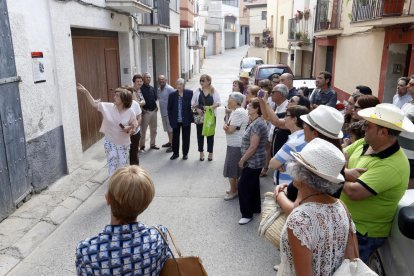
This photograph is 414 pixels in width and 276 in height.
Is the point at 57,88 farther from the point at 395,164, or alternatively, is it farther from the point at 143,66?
the point at 143,66

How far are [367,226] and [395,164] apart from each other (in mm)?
521

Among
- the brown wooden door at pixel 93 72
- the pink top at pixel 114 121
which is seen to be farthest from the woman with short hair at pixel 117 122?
the brown wooden door at pixel 93 72

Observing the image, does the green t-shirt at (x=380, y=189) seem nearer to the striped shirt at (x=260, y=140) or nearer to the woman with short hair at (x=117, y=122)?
the striped shirt at (x=260, y=140)

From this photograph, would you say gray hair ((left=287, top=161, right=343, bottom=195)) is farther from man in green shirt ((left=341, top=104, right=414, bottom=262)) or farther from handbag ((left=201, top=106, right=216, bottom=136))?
handbag ((left=201, top=106, right=216, bottom=136))

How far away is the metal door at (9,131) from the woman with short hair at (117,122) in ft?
3.04

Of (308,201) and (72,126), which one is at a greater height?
(308,201)

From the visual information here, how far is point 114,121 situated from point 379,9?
703cm

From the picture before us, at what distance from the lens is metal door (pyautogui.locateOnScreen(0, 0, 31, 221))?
15.5ft

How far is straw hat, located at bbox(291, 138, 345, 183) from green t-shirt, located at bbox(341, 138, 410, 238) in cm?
71

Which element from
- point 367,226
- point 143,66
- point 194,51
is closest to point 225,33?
point 194,51

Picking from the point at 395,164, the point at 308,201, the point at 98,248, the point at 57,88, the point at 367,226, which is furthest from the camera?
the point at 57,88

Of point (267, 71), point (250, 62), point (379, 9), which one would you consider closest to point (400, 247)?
point (379, 9)

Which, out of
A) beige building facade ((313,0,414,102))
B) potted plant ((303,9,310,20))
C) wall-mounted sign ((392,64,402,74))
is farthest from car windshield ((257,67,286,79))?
potted plant ((303,9,310,20))

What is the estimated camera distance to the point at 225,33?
56875 millimetres
